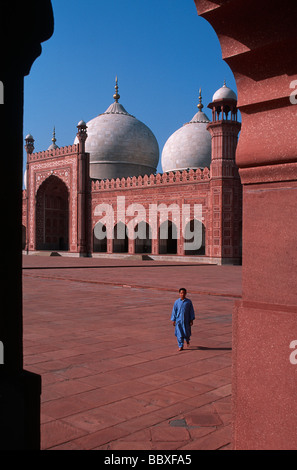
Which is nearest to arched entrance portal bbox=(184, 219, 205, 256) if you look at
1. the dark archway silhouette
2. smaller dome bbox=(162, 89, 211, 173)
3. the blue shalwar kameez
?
the dark archway silhouette

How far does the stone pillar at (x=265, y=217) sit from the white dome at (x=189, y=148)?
1077 inches

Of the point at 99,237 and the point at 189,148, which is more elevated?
the point at 189,148

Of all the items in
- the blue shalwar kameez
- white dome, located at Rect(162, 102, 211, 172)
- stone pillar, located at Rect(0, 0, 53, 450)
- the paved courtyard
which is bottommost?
the paved courtyard

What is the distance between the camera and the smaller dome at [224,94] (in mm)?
20398

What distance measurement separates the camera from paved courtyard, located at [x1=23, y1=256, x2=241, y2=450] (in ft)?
8.49

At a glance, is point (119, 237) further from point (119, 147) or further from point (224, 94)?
point (224, 94)

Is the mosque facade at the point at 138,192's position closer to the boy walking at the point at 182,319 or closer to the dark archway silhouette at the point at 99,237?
the dark archway silhouette at the point at 99,237

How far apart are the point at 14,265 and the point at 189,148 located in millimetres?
28793

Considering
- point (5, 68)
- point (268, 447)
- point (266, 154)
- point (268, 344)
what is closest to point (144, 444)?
point (268, 447)

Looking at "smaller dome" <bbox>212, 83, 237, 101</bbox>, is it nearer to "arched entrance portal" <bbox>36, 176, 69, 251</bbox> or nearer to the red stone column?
the red stone column

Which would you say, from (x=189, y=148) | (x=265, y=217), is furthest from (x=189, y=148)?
(x=265, y=217)

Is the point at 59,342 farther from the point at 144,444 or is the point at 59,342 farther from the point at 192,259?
the point at 192,259

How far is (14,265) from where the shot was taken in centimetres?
165

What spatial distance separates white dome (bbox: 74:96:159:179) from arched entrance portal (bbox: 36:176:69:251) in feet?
9.69
